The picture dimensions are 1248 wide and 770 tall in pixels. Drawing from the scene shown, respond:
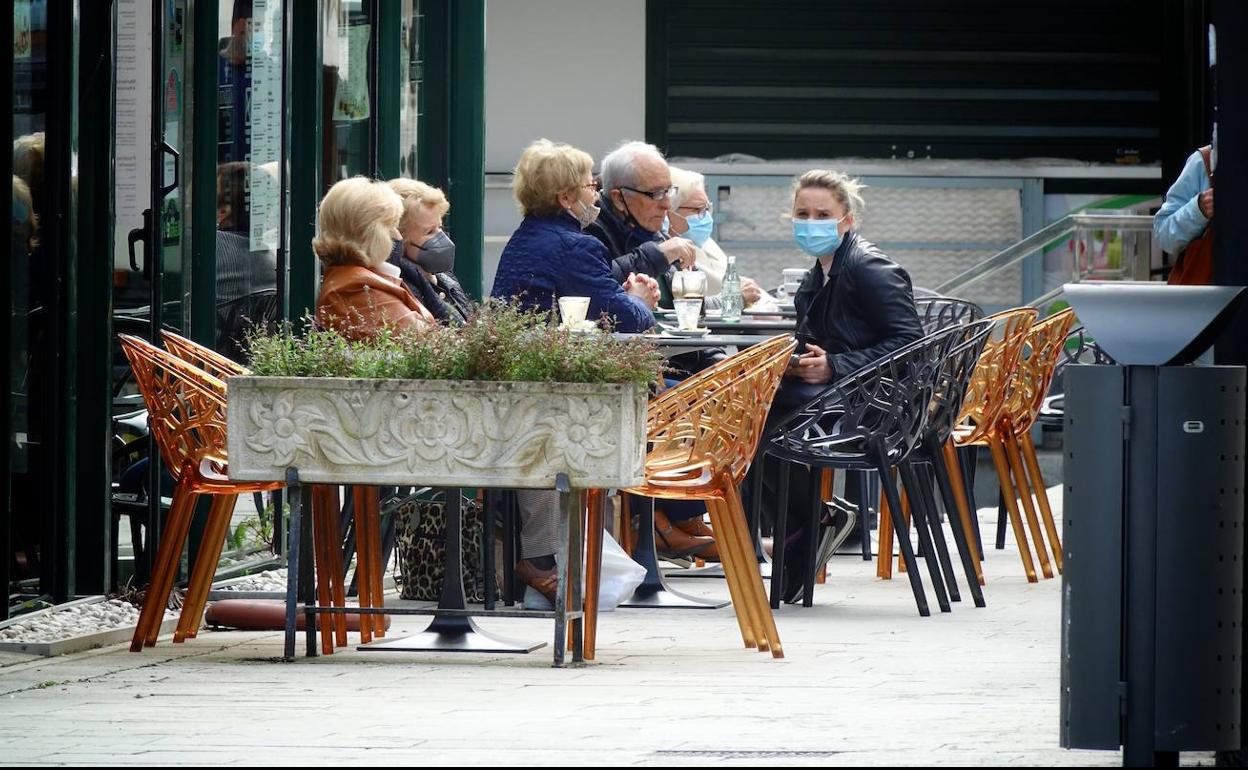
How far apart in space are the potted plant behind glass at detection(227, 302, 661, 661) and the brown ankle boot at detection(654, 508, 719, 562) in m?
2.71

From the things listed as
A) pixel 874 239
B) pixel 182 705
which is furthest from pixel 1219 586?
pixel 874 239

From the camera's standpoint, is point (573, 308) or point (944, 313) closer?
point (573, 308)

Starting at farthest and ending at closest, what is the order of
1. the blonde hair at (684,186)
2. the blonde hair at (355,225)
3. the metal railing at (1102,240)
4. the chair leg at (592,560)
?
1. the metal railing at (1102,240)
2. the blonde hair at (684,186)
3. the blonde hair at (355,225)
4. the chair leg at (592,560)

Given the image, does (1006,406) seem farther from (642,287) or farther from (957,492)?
(642,287)

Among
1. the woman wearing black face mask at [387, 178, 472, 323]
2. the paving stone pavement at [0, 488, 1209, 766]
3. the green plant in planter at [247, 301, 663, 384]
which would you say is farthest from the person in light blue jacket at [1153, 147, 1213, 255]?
the woman wearing black face mask at [387, 178, 472, 323]

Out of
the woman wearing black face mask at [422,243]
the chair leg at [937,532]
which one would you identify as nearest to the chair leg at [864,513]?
the chair leg at [937,532]

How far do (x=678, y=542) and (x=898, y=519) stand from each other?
1453mm

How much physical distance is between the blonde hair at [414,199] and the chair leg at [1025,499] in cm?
245

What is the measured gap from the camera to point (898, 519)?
672 centimetres

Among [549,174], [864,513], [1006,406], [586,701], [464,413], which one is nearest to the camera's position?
[586,701]

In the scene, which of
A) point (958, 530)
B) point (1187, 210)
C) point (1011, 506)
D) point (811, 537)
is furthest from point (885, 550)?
point (1187, 210)

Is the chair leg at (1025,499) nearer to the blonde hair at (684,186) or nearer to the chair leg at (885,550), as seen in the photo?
the chair leg at (885,550)

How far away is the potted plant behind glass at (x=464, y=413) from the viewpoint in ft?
16.9

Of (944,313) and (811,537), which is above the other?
(944,313)
